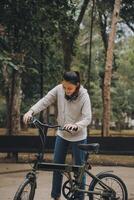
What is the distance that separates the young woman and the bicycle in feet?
0.63

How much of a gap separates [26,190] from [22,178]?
578 centimetres

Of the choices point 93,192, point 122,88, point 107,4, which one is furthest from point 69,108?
point 122,88

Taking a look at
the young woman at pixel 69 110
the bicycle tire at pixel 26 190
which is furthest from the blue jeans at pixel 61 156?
the bicycle tire at pixel 26 190

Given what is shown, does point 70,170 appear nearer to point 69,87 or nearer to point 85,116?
point 85,116

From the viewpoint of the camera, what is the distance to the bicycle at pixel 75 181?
665 centimetres

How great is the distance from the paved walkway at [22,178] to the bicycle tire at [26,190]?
2766 mm

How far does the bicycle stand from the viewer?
665 cm

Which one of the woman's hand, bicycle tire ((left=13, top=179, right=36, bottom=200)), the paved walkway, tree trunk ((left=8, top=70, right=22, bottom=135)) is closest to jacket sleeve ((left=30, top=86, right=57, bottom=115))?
the woman's hand

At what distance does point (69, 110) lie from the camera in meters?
7.29

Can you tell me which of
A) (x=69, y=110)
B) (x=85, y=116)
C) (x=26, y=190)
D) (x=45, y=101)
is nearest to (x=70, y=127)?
(x=85, y=116)

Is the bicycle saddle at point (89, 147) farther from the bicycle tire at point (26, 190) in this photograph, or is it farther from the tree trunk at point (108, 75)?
the tree trunk at point (108, 75)

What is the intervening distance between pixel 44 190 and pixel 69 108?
3398mm

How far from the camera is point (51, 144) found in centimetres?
1606

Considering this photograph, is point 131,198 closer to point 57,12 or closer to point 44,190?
point 44,190
